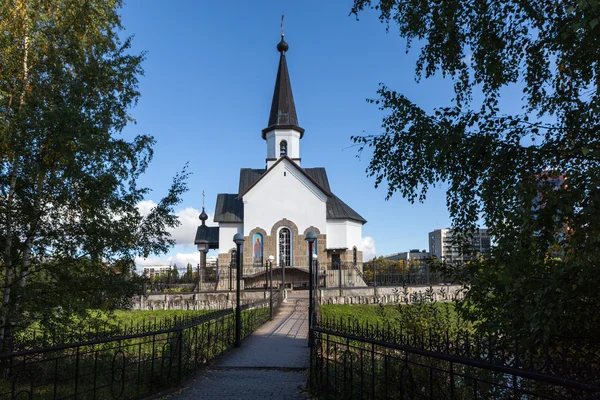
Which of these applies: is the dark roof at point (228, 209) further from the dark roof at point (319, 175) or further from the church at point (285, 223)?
the dark roof at point (319, 175)

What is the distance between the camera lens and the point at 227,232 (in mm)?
32125

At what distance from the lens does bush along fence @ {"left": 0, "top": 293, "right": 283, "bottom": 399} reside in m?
5.36

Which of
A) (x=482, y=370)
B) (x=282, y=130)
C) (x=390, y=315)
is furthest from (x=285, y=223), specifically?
(x=482, y=370)

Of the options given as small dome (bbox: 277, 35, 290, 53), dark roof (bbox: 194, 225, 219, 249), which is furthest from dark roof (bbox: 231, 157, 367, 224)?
small dome (bbox: 277, 35, 290, 53)

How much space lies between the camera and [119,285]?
7703 mm

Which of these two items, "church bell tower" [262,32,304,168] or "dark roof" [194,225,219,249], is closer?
"dark roof" [194,225,219,249]

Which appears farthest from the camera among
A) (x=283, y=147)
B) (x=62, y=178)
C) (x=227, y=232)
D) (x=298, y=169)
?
(x=283, y=147)

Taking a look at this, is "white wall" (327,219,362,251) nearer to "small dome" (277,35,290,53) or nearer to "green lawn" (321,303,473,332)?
"green lawn" (321,303,473,332)

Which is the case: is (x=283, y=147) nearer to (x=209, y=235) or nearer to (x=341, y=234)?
(x=341, y=234)

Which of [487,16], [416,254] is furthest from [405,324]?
[416,254]

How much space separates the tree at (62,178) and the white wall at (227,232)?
76.5 feet

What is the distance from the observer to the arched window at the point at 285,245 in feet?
102

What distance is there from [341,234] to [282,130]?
950 centimetres

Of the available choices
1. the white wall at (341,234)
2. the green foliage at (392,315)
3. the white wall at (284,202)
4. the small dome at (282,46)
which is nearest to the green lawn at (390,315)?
the green foliage at (392,315)
